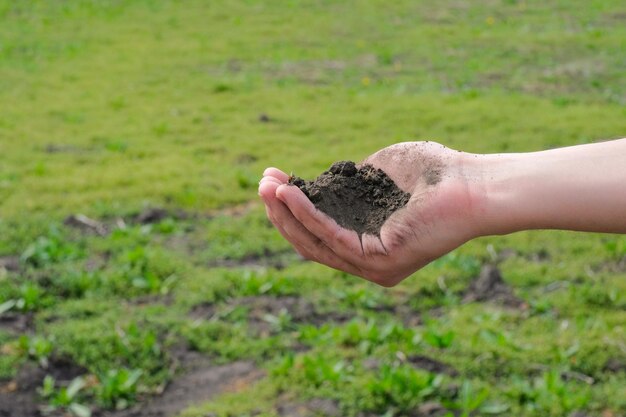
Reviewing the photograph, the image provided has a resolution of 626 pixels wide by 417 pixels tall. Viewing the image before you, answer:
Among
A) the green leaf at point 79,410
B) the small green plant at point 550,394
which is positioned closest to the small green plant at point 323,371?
the small green plant at point 550,394

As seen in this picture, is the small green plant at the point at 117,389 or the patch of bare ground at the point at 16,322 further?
the patch of bare ground at the point at 16,322

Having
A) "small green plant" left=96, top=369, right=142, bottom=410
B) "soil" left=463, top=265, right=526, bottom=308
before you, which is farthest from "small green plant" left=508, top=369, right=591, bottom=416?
"small green plant" left=96, top=369, right=142, bottom=410

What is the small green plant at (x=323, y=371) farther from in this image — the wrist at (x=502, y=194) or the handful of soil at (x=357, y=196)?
the wrist at (x=502, y=194)

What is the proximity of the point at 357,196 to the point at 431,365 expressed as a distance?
4.89ft

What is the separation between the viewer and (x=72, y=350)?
15.3ft

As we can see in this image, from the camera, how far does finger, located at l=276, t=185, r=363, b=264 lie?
2.95 meters

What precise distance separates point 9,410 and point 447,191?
249cm

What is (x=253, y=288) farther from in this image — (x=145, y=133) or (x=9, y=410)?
(x=145, y=133)

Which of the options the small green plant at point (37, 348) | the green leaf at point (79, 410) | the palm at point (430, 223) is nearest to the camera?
the palm at point (430, 223)

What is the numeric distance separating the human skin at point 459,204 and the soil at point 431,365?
56.3 inches

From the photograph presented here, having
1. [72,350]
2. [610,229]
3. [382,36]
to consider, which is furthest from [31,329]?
[382,36]

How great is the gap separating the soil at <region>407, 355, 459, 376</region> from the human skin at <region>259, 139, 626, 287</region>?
1.43m

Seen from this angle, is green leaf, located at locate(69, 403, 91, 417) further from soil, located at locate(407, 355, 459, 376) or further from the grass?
soil, located at locate(407, 355, 459, 376)

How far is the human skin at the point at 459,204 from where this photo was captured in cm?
257
